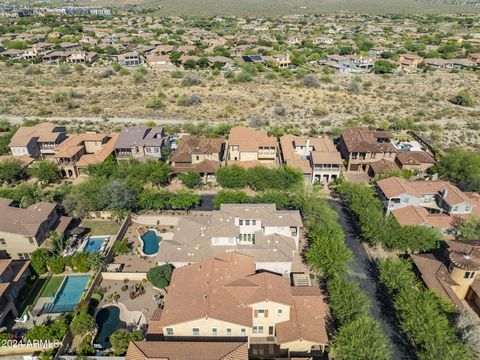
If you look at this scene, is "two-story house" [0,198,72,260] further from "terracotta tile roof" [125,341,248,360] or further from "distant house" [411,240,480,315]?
"distant house" [411,240,480,315]

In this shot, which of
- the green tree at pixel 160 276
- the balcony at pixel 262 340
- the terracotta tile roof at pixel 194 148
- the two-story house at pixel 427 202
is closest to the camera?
the balcony at pixel 262 340

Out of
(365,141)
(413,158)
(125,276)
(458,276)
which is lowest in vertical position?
(125,276)

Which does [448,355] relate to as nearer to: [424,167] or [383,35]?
[424,167]

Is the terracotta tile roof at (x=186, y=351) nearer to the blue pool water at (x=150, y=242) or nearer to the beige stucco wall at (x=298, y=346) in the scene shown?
the beige stucco wall at (x=298, y=346)

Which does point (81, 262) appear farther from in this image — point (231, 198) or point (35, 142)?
point (35, 142)

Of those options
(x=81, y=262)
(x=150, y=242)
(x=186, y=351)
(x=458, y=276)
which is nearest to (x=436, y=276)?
(x=458, y=276)

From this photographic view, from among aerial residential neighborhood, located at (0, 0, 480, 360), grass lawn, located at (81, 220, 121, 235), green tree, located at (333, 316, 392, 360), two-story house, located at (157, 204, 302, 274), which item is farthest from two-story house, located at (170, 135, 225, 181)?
green tree, located at (333, 316, 392, 360)

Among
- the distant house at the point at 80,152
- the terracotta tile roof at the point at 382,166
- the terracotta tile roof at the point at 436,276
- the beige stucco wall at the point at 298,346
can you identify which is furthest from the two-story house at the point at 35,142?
the terracotta tile roof at the point at 436,276
